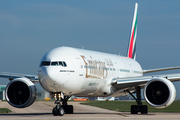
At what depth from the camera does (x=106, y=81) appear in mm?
24141

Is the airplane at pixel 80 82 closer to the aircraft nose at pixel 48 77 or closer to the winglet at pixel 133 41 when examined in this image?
the aircraft nose at pixel 48 77

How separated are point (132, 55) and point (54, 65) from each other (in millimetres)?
15937

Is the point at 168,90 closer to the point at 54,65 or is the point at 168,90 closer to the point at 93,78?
the point at 93,78

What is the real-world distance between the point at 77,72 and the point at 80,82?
0.72 meters

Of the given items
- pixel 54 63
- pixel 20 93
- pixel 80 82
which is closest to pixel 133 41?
pixel 80 82

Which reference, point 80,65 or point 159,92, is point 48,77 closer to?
point 80,65

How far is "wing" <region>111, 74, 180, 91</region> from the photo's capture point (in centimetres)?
2239

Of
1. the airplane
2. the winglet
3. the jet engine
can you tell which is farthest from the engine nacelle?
the winglet

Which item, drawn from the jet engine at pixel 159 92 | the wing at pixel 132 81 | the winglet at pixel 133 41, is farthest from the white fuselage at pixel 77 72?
the winglet at pixel 133 41

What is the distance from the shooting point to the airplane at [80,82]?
64.0 feet

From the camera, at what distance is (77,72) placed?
806 inches

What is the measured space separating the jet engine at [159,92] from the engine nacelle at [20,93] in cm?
705

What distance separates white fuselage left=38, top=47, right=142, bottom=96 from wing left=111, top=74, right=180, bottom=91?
1.54 feet

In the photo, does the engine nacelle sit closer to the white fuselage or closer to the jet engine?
the white fuselage
